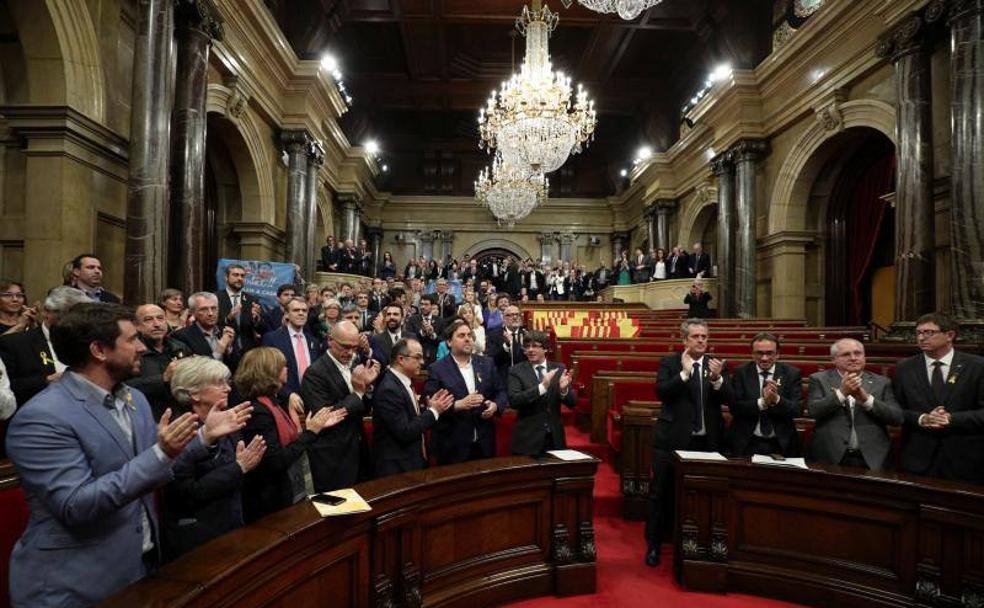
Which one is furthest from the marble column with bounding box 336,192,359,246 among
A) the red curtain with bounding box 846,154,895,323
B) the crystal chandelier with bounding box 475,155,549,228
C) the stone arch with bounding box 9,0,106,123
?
the red curtain with bounding box 846,154,895,323

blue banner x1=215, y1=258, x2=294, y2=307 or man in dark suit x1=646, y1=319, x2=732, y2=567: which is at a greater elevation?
blue banner x1=215, y1=258, x2=294, y2=307

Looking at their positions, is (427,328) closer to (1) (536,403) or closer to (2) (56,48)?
(1) (536,403)

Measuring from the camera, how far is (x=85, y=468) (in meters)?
1.38

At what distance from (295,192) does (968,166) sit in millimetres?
9870

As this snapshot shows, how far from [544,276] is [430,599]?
12.8 metres

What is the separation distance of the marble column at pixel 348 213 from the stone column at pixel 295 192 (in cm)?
459

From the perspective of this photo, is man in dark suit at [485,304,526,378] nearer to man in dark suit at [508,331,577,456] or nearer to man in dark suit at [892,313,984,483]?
man in dark suit at [508,331,577,456]

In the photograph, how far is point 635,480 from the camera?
3.84 metres

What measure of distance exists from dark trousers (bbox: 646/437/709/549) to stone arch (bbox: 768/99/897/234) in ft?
24.1

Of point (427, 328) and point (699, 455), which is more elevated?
point (427, 328)

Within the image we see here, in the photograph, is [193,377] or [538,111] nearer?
[193,377]

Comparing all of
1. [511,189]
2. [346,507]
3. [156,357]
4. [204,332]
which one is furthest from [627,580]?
[511,189]

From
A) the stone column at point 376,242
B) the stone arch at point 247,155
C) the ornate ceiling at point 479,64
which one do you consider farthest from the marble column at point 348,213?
the stone arch at point 247,155

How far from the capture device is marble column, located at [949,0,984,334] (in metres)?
5.84
